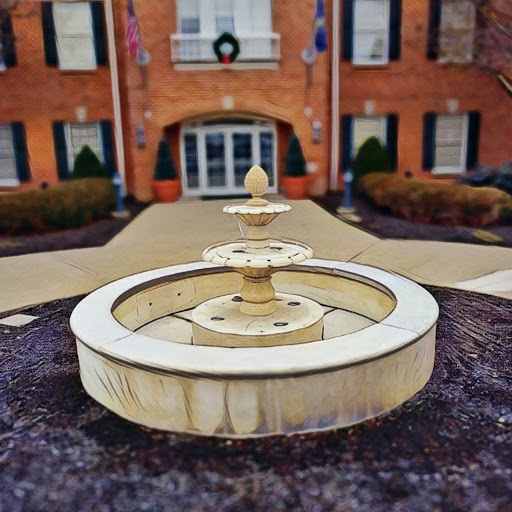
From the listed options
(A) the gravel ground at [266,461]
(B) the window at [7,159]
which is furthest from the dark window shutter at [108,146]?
(A) the gravel ground at [266,461]

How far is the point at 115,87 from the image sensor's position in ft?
56.2

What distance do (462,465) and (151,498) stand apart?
2.21 metres

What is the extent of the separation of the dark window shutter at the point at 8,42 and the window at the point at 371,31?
398 inches

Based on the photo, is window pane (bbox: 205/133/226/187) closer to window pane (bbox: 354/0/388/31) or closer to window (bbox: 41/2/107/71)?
window (bbox: 41/2/107/71)

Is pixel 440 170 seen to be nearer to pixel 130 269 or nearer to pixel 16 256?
pixel 130 269

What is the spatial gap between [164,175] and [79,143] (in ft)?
11.2

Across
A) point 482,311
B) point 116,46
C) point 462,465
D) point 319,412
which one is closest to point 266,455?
point 319,412

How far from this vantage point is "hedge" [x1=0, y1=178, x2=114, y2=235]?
13.3m

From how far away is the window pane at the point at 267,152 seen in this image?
17.7 meters

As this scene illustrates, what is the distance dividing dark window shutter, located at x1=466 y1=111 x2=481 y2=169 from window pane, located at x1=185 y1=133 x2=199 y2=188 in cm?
900

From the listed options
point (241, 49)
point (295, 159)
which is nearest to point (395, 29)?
point (241, 49)

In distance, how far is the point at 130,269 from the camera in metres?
10.2

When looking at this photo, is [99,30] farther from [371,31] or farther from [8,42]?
[371,31]

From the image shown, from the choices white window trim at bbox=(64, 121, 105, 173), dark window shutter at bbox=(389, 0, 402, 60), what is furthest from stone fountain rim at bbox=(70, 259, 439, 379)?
dark window shutter at bbox=(389, 0, 402, 60)
